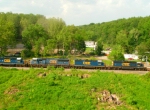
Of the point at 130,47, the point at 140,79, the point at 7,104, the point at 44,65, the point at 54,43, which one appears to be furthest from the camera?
the point at 130,47

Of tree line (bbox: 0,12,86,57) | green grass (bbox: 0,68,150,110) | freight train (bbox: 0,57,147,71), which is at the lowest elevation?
green grass (bbox: 0,68,150,110)

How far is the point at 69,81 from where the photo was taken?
3450 centimetres

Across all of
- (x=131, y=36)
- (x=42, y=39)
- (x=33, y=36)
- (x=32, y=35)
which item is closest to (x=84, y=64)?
(x=42, y=39)

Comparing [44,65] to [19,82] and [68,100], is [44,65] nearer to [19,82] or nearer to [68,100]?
[19,82]

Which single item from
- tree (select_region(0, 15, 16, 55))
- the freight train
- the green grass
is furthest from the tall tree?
the green grass

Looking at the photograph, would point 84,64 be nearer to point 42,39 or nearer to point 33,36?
point 42,39

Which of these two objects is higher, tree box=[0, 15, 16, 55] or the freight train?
tree box=[0, 15, 16, 55]

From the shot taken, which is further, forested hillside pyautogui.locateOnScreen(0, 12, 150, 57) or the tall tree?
the tall tree

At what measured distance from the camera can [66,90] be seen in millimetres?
31156

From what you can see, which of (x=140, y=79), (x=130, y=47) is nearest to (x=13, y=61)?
(x=140, y=79)

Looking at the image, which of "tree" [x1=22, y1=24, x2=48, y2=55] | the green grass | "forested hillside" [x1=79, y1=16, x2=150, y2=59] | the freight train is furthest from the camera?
"tree" [x1=22, y1=24, x2=48, y2=55]

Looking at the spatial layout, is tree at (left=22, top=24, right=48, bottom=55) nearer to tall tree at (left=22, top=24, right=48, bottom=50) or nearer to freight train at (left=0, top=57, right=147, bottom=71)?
tall tree at (left=22, top=24, right=48, bottom=50)

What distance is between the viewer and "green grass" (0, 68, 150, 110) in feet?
89.8

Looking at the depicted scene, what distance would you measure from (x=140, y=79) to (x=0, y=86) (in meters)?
24.5
